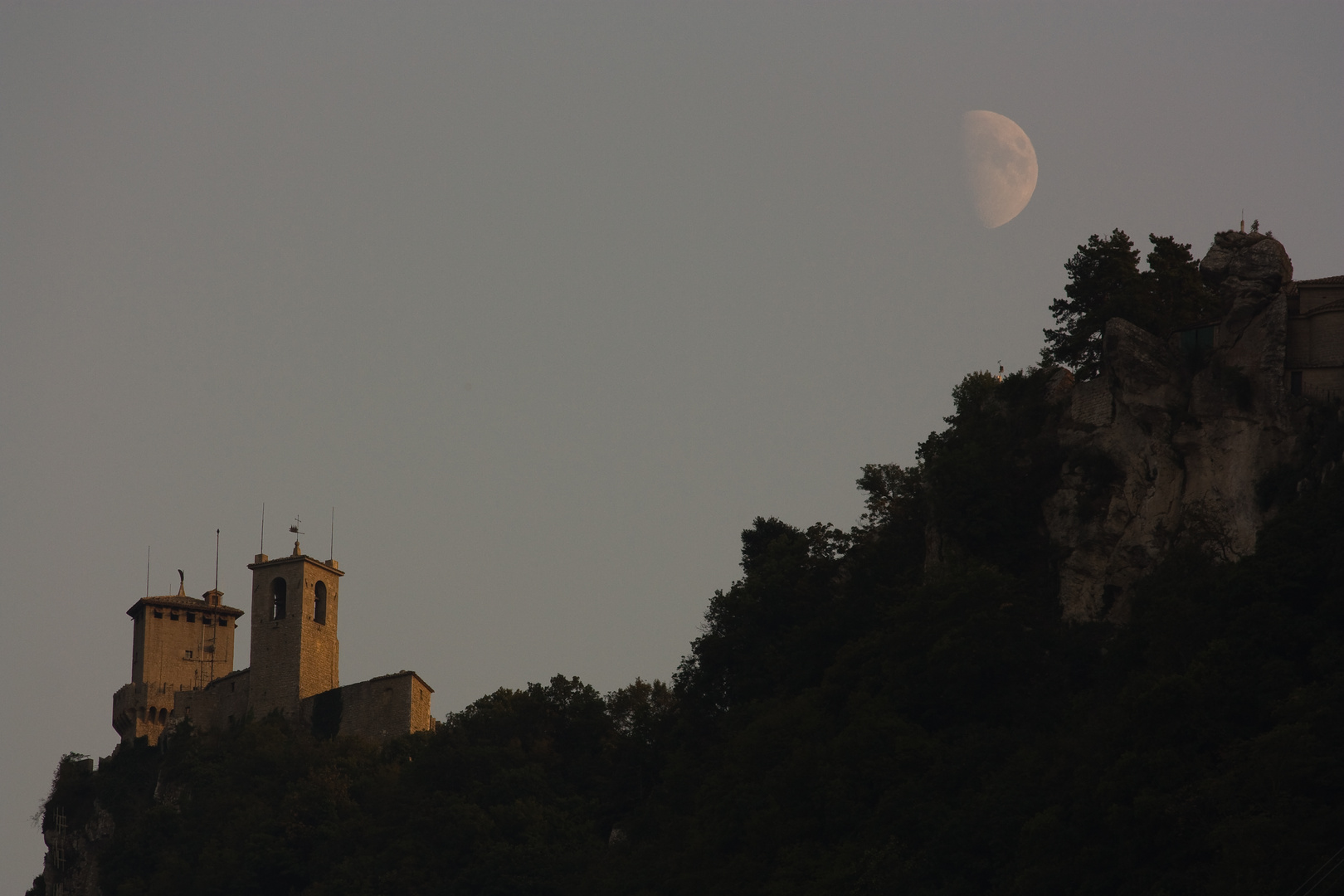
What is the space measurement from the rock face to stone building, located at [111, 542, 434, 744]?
32.6 metres

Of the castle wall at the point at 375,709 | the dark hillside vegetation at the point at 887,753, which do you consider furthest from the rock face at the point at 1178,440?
the castle wall at the point at 375,709

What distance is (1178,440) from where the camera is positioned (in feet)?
146

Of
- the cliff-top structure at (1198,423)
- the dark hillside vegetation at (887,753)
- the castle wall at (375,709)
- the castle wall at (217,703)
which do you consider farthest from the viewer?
the castle wall at (217,703)

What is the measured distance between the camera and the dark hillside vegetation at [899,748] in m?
35.6

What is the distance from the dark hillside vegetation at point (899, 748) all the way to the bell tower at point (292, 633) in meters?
1.64

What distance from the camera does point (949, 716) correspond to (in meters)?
45.3

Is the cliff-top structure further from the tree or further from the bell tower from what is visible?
the bell tower

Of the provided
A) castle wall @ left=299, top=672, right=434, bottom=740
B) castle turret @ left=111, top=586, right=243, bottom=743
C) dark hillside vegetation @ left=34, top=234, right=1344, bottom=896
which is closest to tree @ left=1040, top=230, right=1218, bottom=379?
dark hillside vegetation @ left=34, top=234, right=1344, bottom=896

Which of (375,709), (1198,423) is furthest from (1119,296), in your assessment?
(375,709)

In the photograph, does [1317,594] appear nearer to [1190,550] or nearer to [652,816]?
[1190,550]

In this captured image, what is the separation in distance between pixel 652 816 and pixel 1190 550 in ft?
66.0

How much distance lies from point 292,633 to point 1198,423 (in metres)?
41.1

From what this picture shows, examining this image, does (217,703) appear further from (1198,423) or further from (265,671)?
(1198,423)

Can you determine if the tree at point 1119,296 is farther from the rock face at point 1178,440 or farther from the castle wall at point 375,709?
the castle wall at point 375,709
